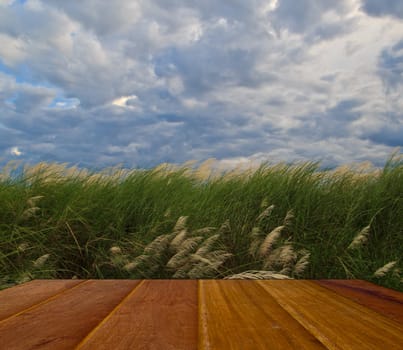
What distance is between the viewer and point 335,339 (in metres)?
0.91

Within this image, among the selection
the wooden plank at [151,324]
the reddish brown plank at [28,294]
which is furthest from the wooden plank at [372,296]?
the reddish brown plank at [28,294]

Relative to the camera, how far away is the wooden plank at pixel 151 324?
0.86 metres

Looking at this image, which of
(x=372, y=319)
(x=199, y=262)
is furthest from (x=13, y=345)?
(x=199, y=262)

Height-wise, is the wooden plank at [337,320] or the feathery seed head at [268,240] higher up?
the feathery seed head at [268,240]

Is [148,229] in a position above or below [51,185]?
below

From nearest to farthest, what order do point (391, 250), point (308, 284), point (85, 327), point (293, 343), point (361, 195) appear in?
point (293, 343), point (85, 327), point (308, 284), point (391, 250), point (361, 195)

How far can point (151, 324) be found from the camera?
997 millimetres

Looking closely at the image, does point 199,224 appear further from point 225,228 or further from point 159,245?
point 159,245

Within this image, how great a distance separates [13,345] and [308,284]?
3.54ft

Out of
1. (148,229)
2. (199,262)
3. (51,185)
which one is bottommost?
(199,262)

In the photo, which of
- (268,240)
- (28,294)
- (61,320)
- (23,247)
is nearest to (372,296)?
(61,320)

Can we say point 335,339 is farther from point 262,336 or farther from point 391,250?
point 391,250

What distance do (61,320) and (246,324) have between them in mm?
486

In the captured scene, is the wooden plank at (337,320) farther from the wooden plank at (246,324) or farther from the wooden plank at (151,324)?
the wooden plank at (151,324)
